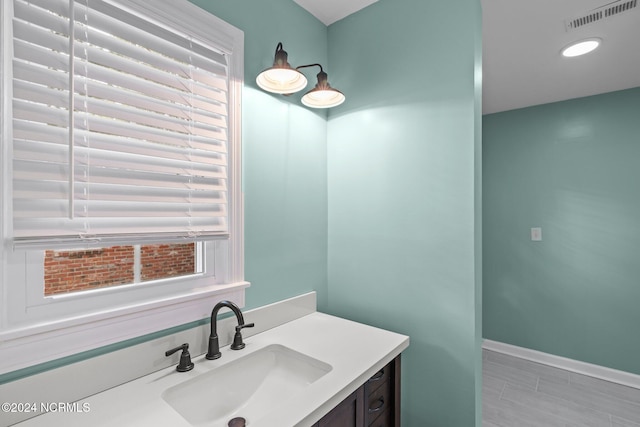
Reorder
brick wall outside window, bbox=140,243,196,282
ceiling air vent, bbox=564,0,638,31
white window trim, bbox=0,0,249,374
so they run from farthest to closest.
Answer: ceiling air vent, bbox=564,0,638,31 < brick wall outside window, bbox=140,243,196,282 < white window trim, bbox=0,0,249,374

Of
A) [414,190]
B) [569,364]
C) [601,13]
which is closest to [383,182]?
[414,190]

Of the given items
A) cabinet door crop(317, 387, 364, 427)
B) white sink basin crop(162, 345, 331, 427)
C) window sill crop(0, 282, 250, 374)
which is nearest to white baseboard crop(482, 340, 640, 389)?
cabinet door crop(317, 387, 364, 427)

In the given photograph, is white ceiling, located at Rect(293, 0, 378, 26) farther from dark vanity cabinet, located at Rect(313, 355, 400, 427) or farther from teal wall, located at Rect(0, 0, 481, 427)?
dark vanity cabinet, located at Rect(313, 355, 400, 427)

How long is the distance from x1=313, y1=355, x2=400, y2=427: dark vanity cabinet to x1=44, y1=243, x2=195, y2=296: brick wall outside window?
803mm

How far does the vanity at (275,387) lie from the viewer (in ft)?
2.77

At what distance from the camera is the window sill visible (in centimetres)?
79

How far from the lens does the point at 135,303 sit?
1.03m

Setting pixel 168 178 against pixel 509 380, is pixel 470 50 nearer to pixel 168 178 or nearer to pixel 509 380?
pixel 168 178

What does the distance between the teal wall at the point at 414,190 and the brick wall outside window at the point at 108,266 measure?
0.87 m

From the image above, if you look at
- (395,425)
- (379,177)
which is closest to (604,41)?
(379,177)

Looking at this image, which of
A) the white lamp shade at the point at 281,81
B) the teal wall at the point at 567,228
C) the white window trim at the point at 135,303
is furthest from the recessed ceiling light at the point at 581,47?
the white window trim at the point at 135,303

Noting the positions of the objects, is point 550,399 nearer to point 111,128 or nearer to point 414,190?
point 414,190

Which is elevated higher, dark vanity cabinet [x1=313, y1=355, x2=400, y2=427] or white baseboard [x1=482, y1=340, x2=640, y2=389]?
dark vanity cabinet [x1=313, y1=355, x2=400, y2=427]

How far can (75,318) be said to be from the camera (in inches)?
34.3
